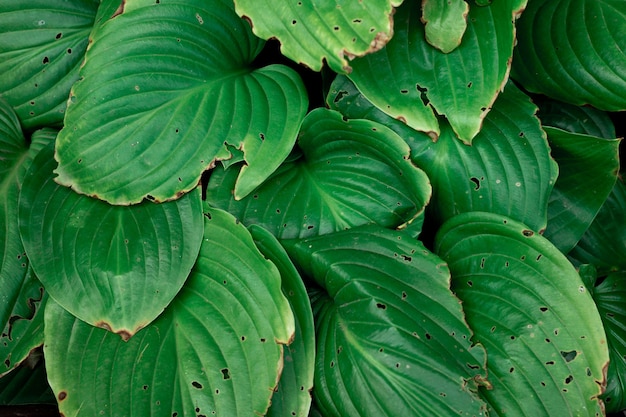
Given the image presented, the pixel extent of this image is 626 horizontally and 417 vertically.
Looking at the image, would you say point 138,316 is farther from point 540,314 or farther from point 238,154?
point 540,314

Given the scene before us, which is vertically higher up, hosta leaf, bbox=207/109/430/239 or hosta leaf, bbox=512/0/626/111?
hosta leaf, bbox=512/0/626/111

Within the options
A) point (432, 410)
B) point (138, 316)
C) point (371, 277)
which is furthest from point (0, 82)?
point (432, 410)

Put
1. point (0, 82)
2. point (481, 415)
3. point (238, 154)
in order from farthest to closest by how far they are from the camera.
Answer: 1. point (0, 82)
2. point (238, 154)
3. point (481, 415)

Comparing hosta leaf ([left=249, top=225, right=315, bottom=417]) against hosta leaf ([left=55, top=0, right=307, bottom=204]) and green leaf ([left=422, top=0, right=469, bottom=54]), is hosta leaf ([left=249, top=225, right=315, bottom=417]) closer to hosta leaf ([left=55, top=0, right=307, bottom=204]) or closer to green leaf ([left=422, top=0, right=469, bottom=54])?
hosta leaf ([left=55, top=0, right=307, bottom=204])

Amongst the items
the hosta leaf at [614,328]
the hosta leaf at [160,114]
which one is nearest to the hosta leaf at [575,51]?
the hosta leaf at [614,328]

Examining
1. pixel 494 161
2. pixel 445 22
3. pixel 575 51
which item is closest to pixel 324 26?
pixel 445 22

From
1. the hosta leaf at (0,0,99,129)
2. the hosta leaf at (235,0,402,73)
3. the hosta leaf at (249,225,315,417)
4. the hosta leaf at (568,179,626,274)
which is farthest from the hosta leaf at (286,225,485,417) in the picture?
the hosta leaf at (0,0,99,129)

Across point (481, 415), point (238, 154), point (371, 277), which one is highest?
point (238, 154)
